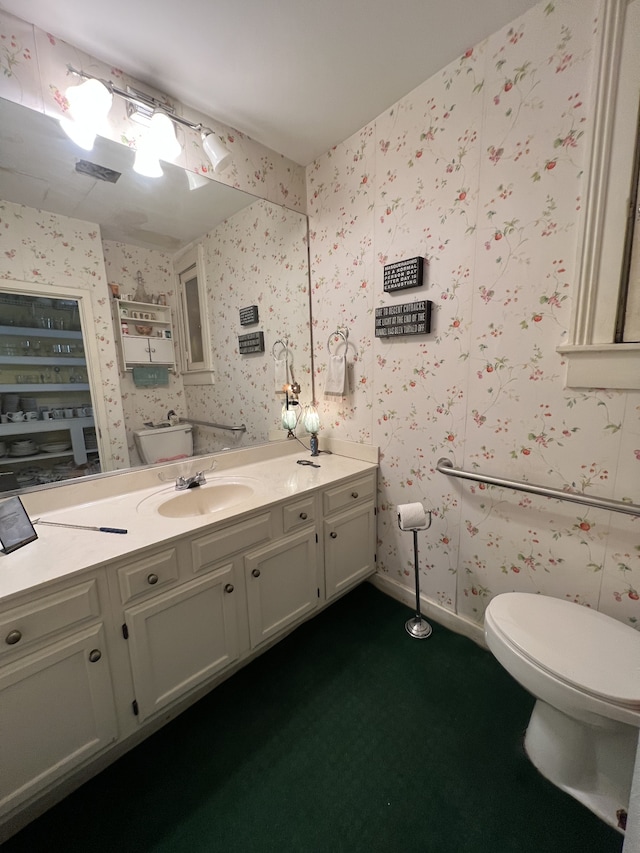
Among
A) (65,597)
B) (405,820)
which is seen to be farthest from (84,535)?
(405,820)

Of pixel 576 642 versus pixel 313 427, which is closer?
pixel 576 642

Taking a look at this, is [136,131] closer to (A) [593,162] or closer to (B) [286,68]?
(B) [286,68]

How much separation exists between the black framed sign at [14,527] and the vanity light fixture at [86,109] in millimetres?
1283

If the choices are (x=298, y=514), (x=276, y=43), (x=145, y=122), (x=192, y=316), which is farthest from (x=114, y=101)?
(x=298, y=514)

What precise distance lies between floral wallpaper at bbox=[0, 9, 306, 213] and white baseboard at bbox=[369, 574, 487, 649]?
7.18 ft

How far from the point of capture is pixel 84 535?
105 cm

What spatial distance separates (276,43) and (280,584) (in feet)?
6.65

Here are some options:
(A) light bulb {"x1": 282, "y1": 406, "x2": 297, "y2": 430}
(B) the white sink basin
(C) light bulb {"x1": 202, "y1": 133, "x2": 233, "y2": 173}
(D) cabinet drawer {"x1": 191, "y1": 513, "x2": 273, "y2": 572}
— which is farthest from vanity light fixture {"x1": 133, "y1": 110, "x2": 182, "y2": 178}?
(D) cabinet drawer {"x1": 191, "y1": 513, "x2": 273, "y2": 572}

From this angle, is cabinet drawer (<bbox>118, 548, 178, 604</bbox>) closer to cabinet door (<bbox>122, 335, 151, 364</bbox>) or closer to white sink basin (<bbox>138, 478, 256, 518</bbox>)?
white sink basin (<bbox>138, 478, 256, 518</bbox>)

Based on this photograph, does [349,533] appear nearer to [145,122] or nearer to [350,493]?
[350,493]

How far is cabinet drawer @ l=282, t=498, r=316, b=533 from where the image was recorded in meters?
1.39

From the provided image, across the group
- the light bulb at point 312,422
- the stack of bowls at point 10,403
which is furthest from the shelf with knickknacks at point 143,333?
the light bulb at point 312,422

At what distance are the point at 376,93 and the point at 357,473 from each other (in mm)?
1666

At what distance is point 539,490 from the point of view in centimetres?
116
